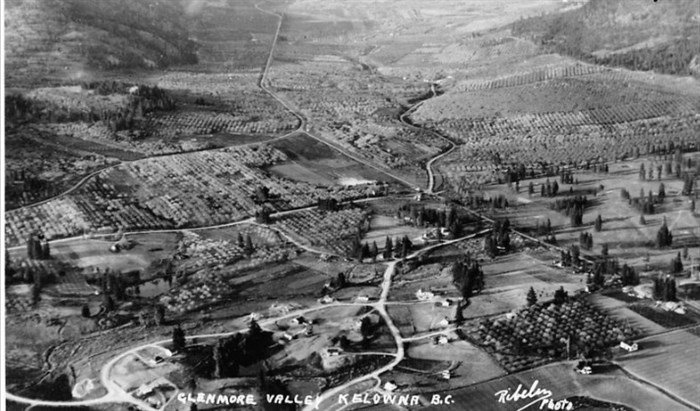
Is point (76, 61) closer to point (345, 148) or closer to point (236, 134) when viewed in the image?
A: point (236, 134)

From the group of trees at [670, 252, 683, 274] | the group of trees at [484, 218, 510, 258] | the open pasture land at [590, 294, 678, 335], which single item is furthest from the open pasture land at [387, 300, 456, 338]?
the group of trees at [670, 252, 683, 274]

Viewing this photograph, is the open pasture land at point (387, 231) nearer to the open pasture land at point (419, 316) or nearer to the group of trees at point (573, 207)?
the open pasture land at point (419, 316)

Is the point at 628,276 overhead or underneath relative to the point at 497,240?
underneath

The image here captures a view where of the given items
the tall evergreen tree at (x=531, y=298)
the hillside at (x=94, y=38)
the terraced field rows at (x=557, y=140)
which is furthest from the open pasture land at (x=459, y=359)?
the hillside at (x=94, y=38)

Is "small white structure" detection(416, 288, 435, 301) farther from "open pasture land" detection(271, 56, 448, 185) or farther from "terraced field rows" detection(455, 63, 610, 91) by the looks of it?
"terraced field rows" detection(455, 63, 610, 91)

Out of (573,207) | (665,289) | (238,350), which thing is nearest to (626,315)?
(665,289)

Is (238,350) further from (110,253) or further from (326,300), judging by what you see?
(110,253)
